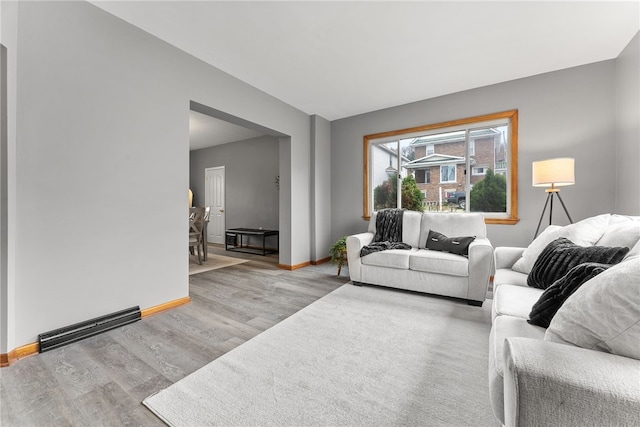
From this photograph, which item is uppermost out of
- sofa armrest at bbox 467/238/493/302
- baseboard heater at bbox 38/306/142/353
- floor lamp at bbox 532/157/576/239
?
floor lamp at bbox 532/157/576/239

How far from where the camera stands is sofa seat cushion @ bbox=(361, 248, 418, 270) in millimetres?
3072

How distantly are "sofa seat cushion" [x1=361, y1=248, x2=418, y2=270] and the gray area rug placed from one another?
2.52 feet

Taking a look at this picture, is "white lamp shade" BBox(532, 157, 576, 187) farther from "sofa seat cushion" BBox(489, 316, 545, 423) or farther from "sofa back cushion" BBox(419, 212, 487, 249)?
"sofa seat cushion" BBox(489, 316, 545, 423)

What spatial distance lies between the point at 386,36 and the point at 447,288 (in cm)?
265

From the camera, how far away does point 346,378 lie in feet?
5.10

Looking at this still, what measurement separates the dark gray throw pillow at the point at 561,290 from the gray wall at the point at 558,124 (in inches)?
102

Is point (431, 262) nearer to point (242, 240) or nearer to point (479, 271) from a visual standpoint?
point (479, 271)

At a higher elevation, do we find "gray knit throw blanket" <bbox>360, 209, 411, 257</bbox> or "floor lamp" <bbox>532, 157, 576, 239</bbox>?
"floor lamp" <bbox>532, 157, 576, 239</bbox>

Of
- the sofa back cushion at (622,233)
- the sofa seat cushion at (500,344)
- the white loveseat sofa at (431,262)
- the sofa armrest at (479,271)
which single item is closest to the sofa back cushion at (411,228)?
the white loveseat sofa at (431,262)

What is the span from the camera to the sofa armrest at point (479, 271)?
8.75ft

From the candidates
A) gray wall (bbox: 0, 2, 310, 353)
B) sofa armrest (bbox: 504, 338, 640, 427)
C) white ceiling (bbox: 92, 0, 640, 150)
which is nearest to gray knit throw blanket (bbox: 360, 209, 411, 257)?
white ceiling (bbox: 92, 0, 640, 150)

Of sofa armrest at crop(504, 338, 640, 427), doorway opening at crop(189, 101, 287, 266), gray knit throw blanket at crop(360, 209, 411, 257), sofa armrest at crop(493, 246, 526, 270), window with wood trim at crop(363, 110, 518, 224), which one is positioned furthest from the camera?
doorway opening at crop(189, 101, 287, 266)

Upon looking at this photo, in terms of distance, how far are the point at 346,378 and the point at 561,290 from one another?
3.88 ft

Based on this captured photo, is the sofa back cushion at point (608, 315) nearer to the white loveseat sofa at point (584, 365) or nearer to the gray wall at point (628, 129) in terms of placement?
the white loveseat sofa at point (584, 365)
